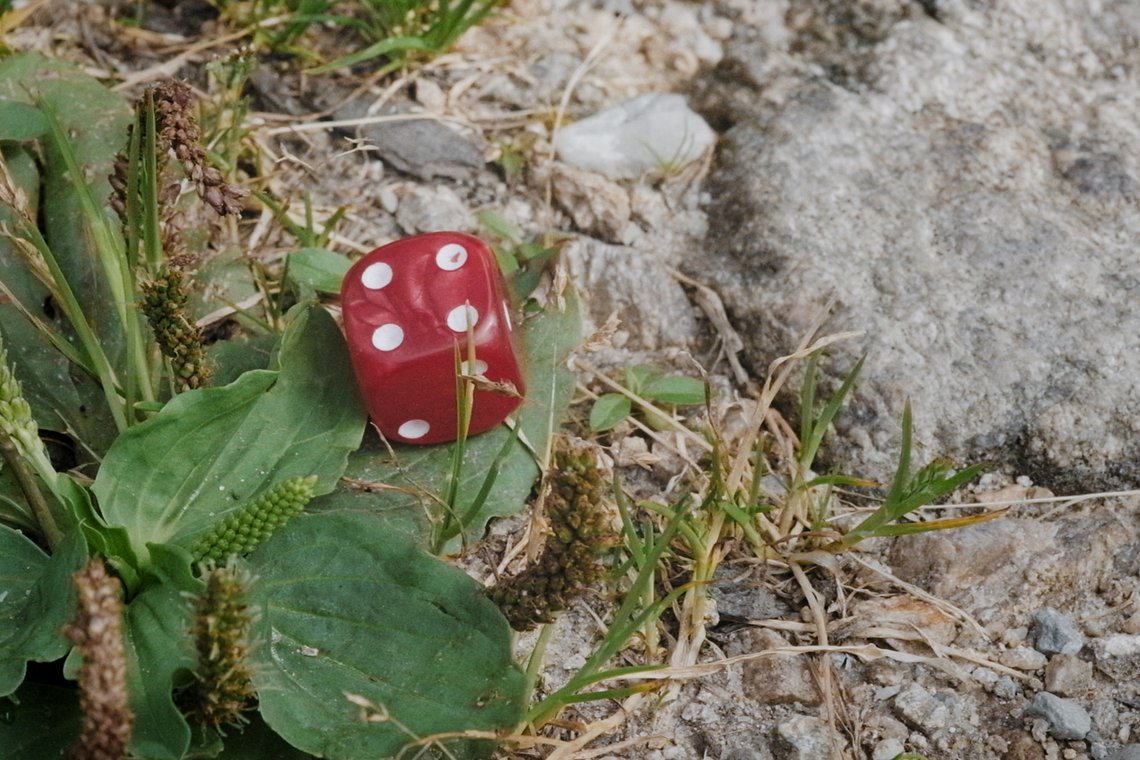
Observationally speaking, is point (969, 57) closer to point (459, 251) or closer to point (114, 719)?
point (459, 251)

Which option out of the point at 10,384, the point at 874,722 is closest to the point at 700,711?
the point at 874,722

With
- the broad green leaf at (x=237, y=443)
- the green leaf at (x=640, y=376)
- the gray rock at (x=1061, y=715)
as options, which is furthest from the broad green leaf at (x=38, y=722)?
the gray rock at (x=1061, y=715)

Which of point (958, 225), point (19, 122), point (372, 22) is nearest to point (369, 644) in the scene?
point (19, 122)

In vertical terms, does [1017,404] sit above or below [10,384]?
below

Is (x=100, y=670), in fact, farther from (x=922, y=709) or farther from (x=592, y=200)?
(x=592, y=200)

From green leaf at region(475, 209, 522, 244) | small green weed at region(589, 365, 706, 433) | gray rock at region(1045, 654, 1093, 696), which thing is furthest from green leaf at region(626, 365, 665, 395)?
gray rock at region(1045, 654, 1093, 696)

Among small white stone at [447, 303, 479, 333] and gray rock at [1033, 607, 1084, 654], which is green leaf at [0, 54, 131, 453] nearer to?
small white stone at [447, 303, 479, 333]
